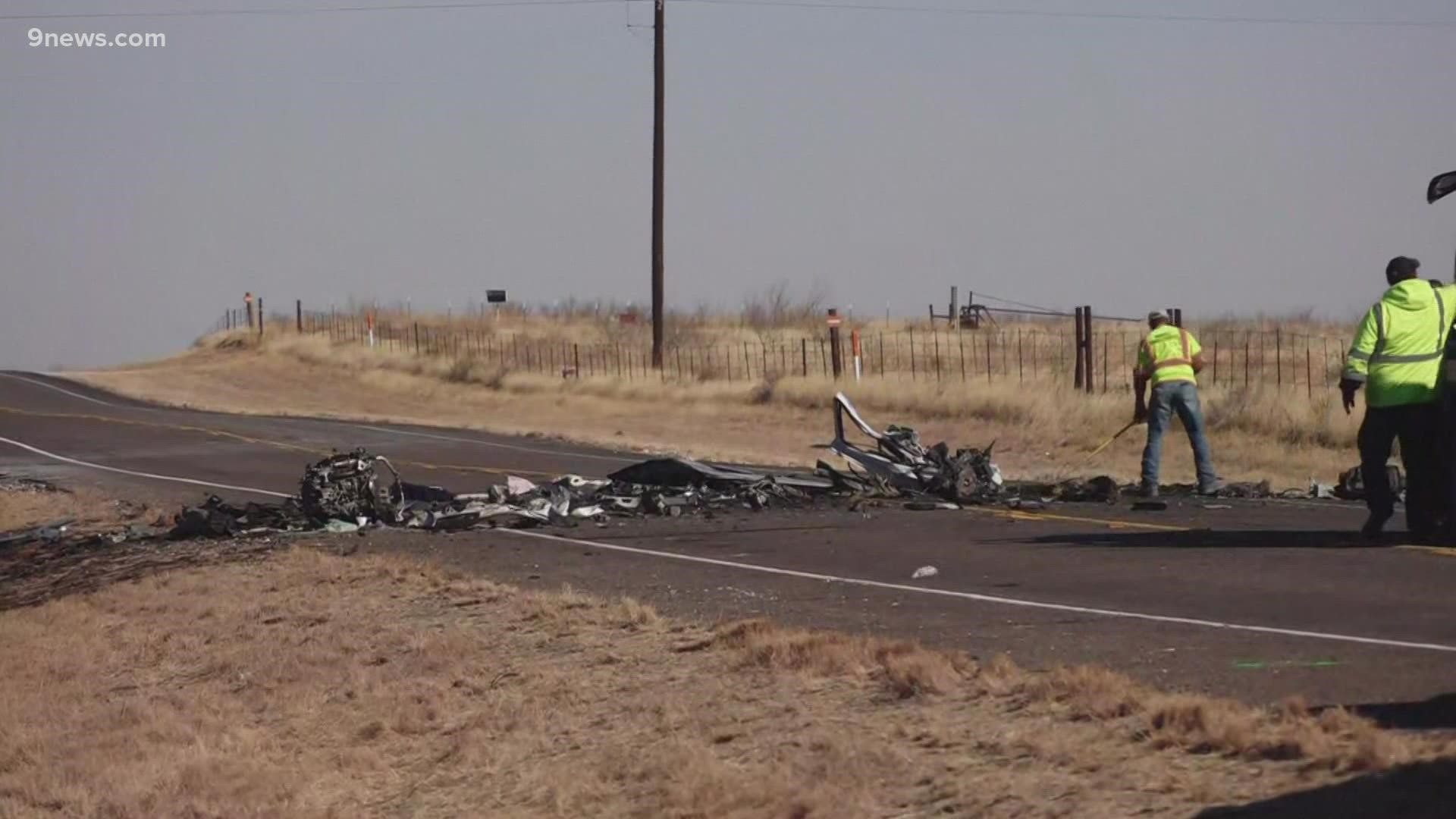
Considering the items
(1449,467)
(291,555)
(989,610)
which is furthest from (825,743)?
(291,555)

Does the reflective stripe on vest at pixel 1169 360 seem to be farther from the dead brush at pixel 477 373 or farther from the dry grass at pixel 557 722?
the dead brush at pixel 477 373

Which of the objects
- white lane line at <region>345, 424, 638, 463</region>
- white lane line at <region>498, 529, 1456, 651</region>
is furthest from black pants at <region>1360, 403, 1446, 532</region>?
Answer: white lane line at <region>345, 424, 638, 463</region>

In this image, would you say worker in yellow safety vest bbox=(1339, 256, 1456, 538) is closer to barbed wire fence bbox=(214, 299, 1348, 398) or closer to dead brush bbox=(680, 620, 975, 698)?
dead brush bbox=(680, 620, 975, 698)

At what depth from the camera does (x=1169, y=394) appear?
17.6m

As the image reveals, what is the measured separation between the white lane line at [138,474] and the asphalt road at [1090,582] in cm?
771

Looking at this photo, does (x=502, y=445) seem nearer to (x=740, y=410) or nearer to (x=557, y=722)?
(x=740, y=410)

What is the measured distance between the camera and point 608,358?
56094 millimetres

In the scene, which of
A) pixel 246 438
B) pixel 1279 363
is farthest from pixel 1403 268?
pixel 246 438

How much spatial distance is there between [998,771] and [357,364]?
163 ft

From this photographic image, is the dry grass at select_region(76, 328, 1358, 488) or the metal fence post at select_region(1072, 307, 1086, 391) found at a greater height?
the metal fence post at select_region(1072, 307, 1086, 391)

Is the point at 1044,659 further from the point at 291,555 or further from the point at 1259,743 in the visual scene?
the point at 291,555

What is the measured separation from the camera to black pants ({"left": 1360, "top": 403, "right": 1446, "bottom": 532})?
12.4m

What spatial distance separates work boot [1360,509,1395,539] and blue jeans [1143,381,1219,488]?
4235 mm

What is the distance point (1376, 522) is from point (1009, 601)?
329 cm
